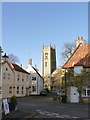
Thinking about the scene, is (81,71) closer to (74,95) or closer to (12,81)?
(74,95)

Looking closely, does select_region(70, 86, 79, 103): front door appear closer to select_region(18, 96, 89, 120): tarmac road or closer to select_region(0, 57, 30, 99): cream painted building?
select_region(18, 96, 89, 120): tarmac road

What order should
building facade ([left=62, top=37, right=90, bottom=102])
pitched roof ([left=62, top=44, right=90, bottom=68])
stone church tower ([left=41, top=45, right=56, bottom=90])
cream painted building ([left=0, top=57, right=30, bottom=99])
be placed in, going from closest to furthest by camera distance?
building facade ([left=62, top=37, right=90, bottom=102]) → pitched roof ([left=62, top=44, right=90, bottom=68]) → cream painted building ([left=0, top=57, right=30, bottom=99]) → stone church tower ([left=41, top=45, right=56, bottom=90])

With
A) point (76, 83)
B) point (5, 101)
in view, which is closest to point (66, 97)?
point (76, 83)

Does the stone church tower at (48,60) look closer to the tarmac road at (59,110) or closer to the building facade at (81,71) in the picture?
the building facade at (81,71)

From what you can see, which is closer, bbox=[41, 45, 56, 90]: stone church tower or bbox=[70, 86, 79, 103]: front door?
bbox=[70, 86, 79, 103]: front door

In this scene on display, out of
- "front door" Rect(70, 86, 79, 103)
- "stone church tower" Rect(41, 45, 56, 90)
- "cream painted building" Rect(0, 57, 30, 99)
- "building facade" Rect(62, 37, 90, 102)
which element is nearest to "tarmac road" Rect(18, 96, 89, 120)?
"building facade" Rect(62, 37, 90, 102)

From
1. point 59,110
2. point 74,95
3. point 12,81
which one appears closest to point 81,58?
point 74,95

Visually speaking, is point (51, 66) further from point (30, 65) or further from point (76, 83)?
point (76, 83)

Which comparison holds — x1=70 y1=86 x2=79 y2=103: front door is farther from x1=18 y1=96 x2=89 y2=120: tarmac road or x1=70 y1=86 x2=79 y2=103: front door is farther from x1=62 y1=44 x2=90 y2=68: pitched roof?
x1=18 y1=96 x2=89 y2=120: tarmac road

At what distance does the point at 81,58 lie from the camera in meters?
33.0

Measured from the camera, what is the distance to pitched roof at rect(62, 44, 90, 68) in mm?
31219

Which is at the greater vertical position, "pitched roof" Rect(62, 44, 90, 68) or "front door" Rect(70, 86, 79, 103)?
"pitched roof" Rect(62, 44, 90, 68)

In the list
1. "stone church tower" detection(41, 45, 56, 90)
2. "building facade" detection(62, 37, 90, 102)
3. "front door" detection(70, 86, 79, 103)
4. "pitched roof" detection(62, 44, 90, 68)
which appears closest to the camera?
"building facade" detection(62, 37, 90, 102)

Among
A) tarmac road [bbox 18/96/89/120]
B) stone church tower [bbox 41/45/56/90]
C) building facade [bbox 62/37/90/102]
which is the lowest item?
tarmac road [bbox 18/96/89/120]
